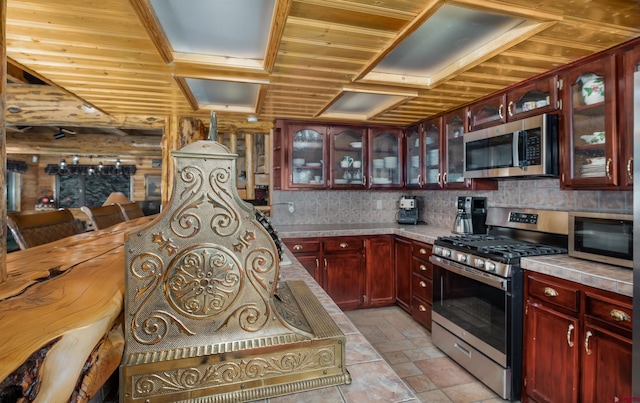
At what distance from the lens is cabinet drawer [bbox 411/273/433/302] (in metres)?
2.91

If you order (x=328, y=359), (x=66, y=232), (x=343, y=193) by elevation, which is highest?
(x=343, y=193)

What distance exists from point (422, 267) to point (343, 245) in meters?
0.85

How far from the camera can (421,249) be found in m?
3.03

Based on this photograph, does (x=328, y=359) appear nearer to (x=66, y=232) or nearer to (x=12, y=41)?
(x=66, y=232)

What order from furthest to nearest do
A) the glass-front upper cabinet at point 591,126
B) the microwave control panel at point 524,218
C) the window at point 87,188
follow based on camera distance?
the window at point 87,188 → the microwave control panel at point 524,218 → the glass-front upper cabinet at point 591,126

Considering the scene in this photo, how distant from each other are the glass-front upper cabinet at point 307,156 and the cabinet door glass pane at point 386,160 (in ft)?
2.21

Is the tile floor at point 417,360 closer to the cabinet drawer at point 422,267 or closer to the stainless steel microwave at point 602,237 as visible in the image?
the cabinet drawer at point 422,267

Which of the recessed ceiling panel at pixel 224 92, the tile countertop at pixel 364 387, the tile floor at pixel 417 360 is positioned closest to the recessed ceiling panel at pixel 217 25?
the recessed ceiling panel at pixel 224 92

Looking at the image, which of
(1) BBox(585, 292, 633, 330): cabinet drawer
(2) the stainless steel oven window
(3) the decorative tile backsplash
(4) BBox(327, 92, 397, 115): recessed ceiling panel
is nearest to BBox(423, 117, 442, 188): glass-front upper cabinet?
(3) the decorative tile backsplash

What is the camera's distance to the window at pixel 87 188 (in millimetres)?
9617

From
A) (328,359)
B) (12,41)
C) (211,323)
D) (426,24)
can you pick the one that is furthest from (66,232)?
(426,24)

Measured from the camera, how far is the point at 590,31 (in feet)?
5.31

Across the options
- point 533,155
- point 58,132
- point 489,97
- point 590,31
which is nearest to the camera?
point 590,31

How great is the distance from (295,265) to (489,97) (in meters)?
2.22
